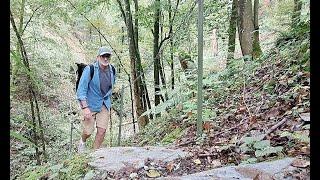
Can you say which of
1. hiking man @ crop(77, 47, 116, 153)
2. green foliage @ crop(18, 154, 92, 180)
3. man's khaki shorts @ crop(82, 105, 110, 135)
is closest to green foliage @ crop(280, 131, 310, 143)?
green foliage @ crop(18, 154, 92, 180)

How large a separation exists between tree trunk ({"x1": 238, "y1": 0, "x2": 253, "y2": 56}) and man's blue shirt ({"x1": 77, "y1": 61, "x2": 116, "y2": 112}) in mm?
3299

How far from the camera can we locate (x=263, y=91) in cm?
560

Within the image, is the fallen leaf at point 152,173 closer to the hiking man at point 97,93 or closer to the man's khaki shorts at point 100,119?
the hiking man at point 97,93

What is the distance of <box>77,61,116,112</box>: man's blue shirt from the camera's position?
5.80 m

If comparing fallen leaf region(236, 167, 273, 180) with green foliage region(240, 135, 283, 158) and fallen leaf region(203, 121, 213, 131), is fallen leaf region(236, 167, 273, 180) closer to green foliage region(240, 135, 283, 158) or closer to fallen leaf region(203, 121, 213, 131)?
green foliage region(240, 135, 283, 158)

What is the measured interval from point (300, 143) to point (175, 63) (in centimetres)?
1039

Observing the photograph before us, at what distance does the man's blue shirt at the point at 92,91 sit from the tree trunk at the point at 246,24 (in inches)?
130

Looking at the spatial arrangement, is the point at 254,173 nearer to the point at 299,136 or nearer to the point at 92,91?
the point at 299,136

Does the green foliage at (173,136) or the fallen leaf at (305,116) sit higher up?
the fallen leaf at (305,116)

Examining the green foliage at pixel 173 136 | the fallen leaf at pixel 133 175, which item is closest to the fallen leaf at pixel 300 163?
the fallen leaf at pixel 133 175

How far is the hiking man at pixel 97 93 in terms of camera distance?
19.0ft

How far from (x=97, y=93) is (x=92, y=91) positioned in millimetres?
85

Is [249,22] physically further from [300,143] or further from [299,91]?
[300,143]

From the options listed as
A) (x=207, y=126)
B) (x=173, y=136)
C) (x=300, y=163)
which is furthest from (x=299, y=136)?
(x=173, y=136)
